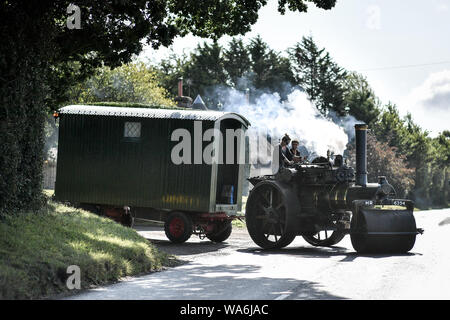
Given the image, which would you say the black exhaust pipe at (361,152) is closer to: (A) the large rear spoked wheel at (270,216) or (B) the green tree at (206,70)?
(A) the large rear spoked wheel at (270,216)

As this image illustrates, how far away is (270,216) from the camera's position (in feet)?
58.3

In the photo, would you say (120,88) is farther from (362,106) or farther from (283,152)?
(283,152)

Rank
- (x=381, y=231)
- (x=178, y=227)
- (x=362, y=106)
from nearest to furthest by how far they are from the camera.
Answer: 1. (x=381, y=231)
2. (x=178, y=227)
3. (x=362, y=106)

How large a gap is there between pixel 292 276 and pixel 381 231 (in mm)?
4270

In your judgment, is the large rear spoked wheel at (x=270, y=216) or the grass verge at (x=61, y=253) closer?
the grass verge at (x=61, y=253)

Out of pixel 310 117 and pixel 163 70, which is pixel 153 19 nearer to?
pixel 310 117

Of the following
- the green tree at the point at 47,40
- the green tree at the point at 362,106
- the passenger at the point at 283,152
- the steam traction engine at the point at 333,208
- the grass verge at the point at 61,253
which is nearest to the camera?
the grass verge at the point at 61,253

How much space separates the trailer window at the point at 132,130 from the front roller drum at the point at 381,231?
21.9ft

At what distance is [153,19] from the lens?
55.3 feet

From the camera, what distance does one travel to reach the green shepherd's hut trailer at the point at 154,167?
1911 cm

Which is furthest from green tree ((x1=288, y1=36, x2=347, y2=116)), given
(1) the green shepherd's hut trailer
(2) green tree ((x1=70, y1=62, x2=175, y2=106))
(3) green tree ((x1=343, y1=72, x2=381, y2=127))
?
(1) the green shepherd's hut trailer

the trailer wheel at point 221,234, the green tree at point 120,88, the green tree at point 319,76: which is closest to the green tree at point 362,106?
the green tree at point 319,76

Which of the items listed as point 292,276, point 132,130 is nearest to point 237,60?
point 132,130

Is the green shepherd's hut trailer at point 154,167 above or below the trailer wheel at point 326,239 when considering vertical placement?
above
